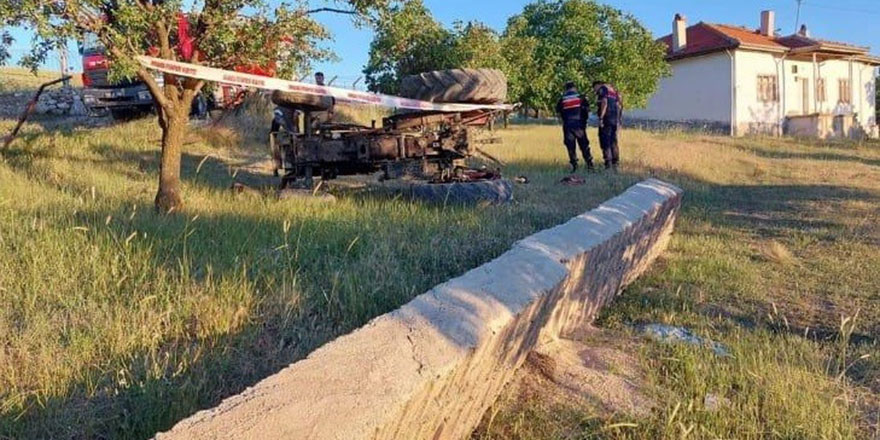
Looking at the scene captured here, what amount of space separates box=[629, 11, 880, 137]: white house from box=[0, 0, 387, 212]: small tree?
2937 cm

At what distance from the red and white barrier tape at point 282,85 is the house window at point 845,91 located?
123ft

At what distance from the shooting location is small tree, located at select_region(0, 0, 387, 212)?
547 cm

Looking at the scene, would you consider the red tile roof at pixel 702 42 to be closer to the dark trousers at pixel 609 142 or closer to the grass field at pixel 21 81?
the dark trousers at pixel 609 142

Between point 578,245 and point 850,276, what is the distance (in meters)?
2.78

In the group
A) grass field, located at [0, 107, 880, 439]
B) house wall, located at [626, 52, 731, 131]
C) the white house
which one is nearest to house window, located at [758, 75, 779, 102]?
the white house

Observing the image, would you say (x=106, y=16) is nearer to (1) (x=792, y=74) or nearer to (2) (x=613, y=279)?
(2) (x=613, y=279)

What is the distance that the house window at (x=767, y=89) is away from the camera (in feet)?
111

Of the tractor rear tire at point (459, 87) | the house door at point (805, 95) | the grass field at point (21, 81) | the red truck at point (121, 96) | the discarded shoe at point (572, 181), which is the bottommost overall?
the discarded shoe at point (572, 181)

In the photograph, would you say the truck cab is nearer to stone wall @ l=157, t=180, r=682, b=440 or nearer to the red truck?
the red truck

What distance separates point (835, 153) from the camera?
20578mm

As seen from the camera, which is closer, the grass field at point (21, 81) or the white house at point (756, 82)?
the grass field at point (21, 81)

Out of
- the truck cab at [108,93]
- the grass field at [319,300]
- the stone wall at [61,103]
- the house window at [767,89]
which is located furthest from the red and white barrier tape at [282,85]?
the house window at [767,89]

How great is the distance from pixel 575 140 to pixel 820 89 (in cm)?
3065

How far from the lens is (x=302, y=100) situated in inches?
285
